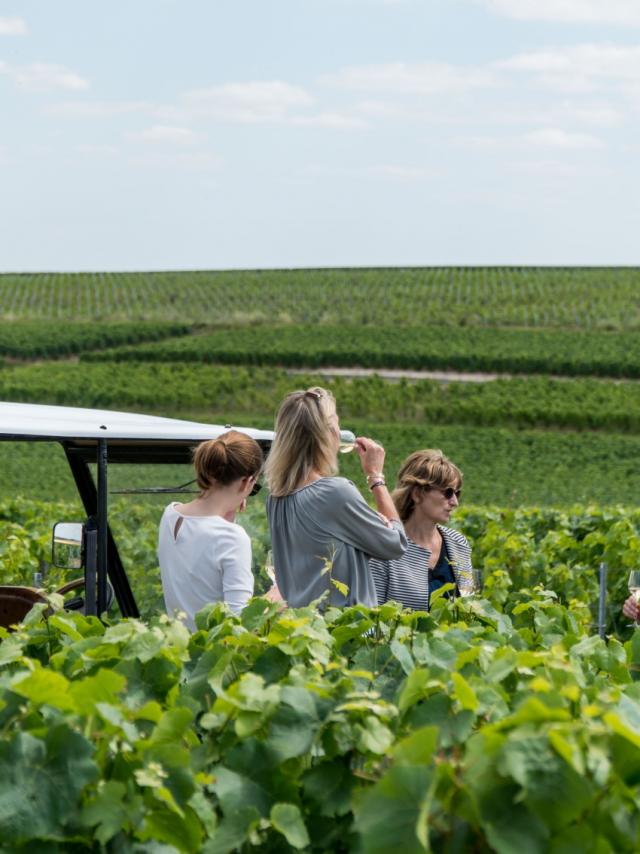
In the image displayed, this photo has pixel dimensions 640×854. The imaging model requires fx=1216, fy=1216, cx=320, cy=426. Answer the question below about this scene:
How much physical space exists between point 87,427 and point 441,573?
73.0 inches

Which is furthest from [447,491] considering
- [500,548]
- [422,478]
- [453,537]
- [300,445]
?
[500,548]

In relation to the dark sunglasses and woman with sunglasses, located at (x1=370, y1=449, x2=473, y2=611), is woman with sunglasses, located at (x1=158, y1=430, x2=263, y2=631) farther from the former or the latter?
the dark sunglasses

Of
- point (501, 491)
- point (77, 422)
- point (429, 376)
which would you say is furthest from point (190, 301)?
point (77, 422)

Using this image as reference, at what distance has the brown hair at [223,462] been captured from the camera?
4.72 meters

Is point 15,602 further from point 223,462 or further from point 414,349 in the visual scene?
point 414,349

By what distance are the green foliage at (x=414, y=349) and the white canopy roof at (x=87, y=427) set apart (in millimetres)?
56011

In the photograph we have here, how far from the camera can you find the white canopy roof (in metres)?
5.19

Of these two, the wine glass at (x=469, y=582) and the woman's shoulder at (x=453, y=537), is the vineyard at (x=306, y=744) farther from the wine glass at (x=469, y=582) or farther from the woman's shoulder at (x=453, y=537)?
the woman's shoulder at (x=453, y=537)

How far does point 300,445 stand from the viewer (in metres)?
4.74

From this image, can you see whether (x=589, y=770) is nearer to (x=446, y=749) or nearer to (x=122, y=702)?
(x=446, y=749)

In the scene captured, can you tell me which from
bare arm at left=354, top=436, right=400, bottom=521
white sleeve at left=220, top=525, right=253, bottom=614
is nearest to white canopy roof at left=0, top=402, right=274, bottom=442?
bare arm at left=354, top=436, right=400, bottom=521

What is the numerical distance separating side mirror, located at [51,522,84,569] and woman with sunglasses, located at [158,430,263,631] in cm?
77

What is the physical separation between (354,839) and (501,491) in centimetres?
3192

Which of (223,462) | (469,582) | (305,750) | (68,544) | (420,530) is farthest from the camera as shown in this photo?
(420,530)
